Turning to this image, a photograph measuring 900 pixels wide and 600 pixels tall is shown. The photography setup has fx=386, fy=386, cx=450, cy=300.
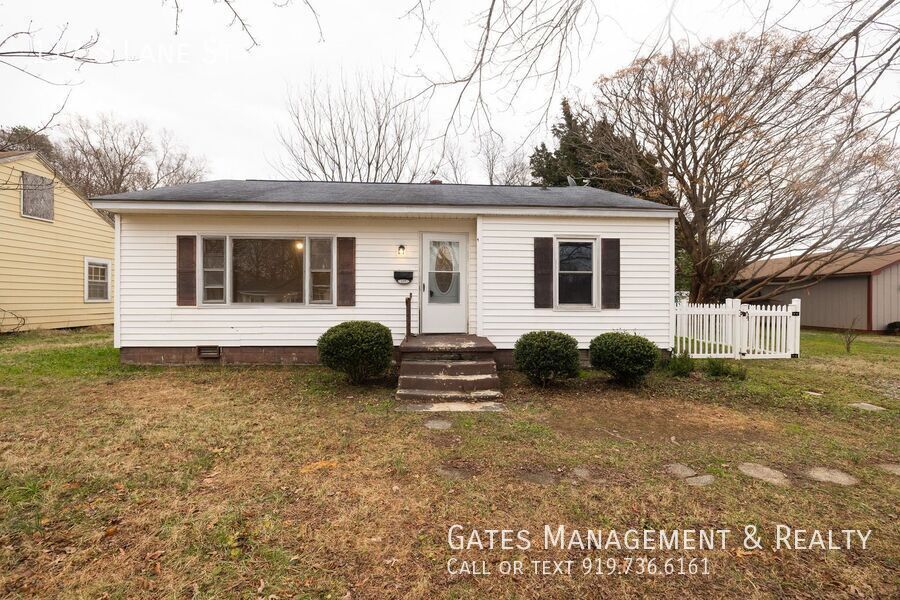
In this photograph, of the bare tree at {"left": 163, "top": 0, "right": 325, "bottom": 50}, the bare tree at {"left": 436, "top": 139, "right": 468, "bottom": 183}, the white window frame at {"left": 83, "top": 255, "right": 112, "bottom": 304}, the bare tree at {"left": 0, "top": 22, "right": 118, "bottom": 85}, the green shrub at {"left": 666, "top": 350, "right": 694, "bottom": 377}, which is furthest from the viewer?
the bare tree at {"left": 436, "top": 139, "right": 468, "bottom": 183}

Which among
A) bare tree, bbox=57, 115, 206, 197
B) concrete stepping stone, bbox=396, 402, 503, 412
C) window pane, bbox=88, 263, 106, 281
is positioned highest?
bare tree, bbox=57, 115, 206, 197

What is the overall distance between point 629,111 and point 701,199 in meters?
3.72

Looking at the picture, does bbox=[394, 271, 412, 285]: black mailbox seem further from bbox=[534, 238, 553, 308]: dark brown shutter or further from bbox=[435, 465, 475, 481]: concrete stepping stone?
bbox=[435, 465, 475, 481]: concrete stepping stone

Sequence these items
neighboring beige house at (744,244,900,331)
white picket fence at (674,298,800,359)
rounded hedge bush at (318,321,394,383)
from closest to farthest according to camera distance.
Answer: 1. rounded hedge bush at (318,321,394,383)
2. white picket fence at (674,298,800,359)
3. neighboring beige house at (744,244,900,331)

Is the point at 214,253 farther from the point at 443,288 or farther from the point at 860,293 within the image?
the point at 860,293

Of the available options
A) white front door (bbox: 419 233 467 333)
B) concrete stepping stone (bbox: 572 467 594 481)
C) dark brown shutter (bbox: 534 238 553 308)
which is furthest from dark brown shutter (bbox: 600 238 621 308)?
concrete stepping stone (bbox: 572 467 594 481)

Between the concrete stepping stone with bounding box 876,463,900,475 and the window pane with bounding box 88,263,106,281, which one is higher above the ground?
the window pane with bounding box 88,263,106,281

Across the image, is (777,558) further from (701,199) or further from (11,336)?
(11,336)

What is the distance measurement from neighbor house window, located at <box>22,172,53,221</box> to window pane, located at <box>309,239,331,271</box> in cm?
943

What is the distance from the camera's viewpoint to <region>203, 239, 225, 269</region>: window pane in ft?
22.8

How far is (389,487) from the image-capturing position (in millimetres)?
2863

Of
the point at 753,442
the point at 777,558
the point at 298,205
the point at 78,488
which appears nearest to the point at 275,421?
the point at 78,488

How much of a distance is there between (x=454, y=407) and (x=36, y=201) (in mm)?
13953

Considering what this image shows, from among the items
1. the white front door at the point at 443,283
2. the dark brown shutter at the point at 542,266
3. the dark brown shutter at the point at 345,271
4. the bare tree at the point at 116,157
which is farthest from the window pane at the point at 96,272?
the dark brown shutter at the point at 542,266
